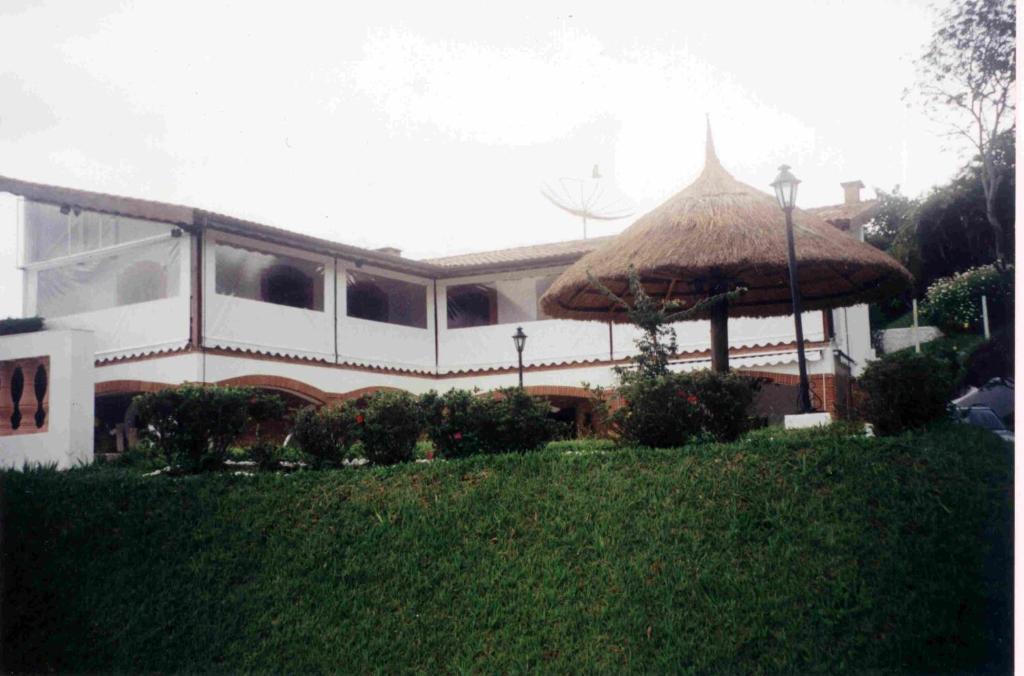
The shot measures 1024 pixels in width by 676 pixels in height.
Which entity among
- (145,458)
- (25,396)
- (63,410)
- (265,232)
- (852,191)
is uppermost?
(852,191)

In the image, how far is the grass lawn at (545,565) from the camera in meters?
6.07

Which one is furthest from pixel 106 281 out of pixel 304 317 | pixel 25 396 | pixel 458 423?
pixel 458 423

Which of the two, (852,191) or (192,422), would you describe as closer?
(192,422)

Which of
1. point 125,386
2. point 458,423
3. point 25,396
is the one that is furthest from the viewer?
point 125,386

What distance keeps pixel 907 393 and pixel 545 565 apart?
3.97m

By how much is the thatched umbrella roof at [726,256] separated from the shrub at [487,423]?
7.28 ft

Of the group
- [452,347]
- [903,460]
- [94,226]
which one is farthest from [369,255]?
[903,460]

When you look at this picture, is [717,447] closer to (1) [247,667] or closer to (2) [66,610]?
(1) [247,667]

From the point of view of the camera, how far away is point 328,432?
10.6m

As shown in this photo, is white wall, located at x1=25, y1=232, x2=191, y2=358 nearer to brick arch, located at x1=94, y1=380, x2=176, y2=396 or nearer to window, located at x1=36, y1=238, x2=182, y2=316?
window, located at x1=36, y1=238, x2=182, y2=316

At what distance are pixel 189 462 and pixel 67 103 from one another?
12.7 feet

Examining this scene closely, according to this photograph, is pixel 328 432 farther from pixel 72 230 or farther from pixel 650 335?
pixel 72 230

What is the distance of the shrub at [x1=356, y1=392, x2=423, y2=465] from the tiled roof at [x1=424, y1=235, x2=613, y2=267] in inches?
390

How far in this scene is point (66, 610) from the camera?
809 centimetres
